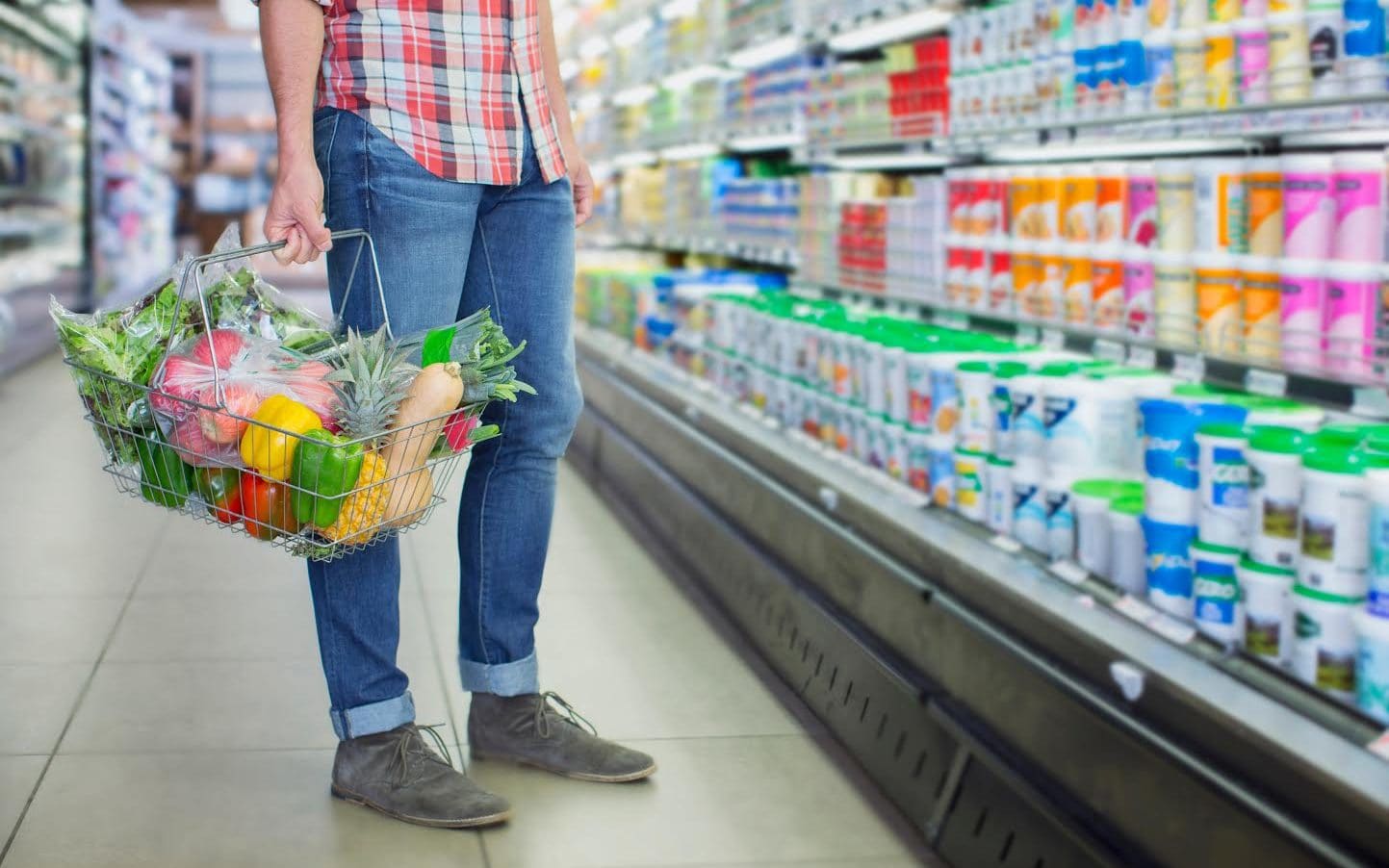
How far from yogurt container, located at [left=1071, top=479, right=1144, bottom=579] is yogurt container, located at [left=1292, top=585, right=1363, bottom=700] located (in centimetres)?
45

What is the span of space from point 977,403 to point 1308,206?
718 mm

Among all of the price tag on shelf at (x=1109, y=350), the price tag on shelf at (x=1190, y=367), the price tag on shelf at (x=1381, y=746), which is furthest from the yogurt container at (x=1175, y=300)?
the price tag on shelf at (x=1381, y=746)

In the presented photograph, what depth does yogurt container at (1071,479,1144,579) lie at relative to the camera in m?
2.12

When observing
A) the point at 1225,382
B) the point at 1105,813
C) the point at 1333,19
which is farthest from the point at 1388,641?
the point at 1333,19

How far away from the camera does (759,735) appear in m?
2.53

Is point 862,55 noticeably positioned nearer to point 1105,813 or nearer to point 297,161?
point 297,161

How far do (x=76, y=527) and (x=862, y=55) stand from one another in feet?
8.72

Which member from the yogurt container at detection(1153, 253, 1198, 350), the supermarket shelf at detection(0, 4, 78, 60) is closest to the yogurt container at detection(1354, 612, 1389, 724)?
the yogurt container at detection(1153, 253, 1198, 350)

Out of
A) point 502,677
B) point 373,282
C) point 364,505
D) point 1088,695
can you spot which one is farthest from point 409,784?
point 1088,695

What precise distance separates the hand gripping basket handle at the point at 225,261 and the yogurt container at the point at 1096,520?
1023 mm

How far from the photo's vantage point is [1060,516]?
224 cm

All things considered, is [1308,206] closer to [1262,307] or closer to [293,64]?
[1262,307]

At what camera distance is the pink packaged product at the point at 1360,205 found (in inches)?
71.9

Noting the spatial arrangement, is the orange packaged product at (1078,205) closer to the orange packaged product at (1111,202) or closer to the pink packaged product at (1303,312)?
the orange packaged product at (1111,202)
